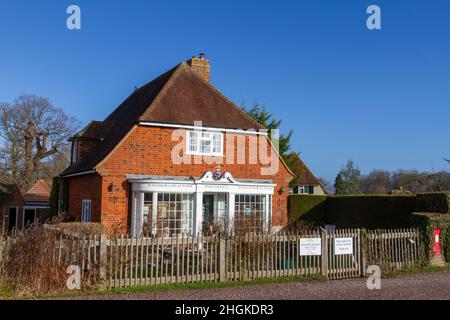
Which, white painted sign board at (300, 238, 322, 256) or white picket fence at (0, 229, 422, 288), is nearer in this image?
white picket fence at (0, 229, 422, 288)

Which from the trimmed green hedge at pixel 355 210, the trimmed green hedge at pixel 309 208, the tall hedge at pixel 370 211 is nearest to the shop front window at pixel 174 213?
the trimmed green hedge at pixel 355 210

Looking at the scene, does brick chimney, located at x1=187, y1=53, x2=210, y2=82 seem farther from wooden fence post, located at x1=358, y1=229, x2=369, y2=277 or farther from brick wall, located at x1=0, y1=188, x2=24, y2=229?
brick wall, located at x1=0, y1=188, x2=24, y2=229

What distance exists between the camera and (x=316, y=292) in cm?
1162

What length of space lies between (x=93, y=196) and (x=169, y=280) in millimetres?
9500

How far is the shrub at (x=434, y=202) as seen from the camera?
17.5m

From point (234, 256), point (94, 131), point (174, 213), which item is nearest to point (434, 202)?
point (234, 256)

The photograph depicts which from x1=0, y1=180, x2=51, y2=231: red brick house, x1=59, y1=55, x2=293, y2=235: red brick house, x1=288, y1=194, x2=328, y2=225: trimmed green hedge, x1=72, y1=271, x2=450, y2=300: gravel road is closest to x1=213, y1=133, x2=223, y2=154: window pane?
x1=59, y1=55, x2=293, y2=235: red brick house

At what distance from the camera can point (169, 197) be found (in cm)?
2019

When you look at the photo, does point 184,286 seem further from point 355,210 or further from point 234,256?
point 355,210

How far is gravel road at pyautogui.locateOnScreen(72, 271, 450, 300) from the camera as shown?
35.7 feet

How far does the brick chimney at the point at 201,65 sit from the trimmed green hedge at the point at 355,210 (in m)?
8.93
